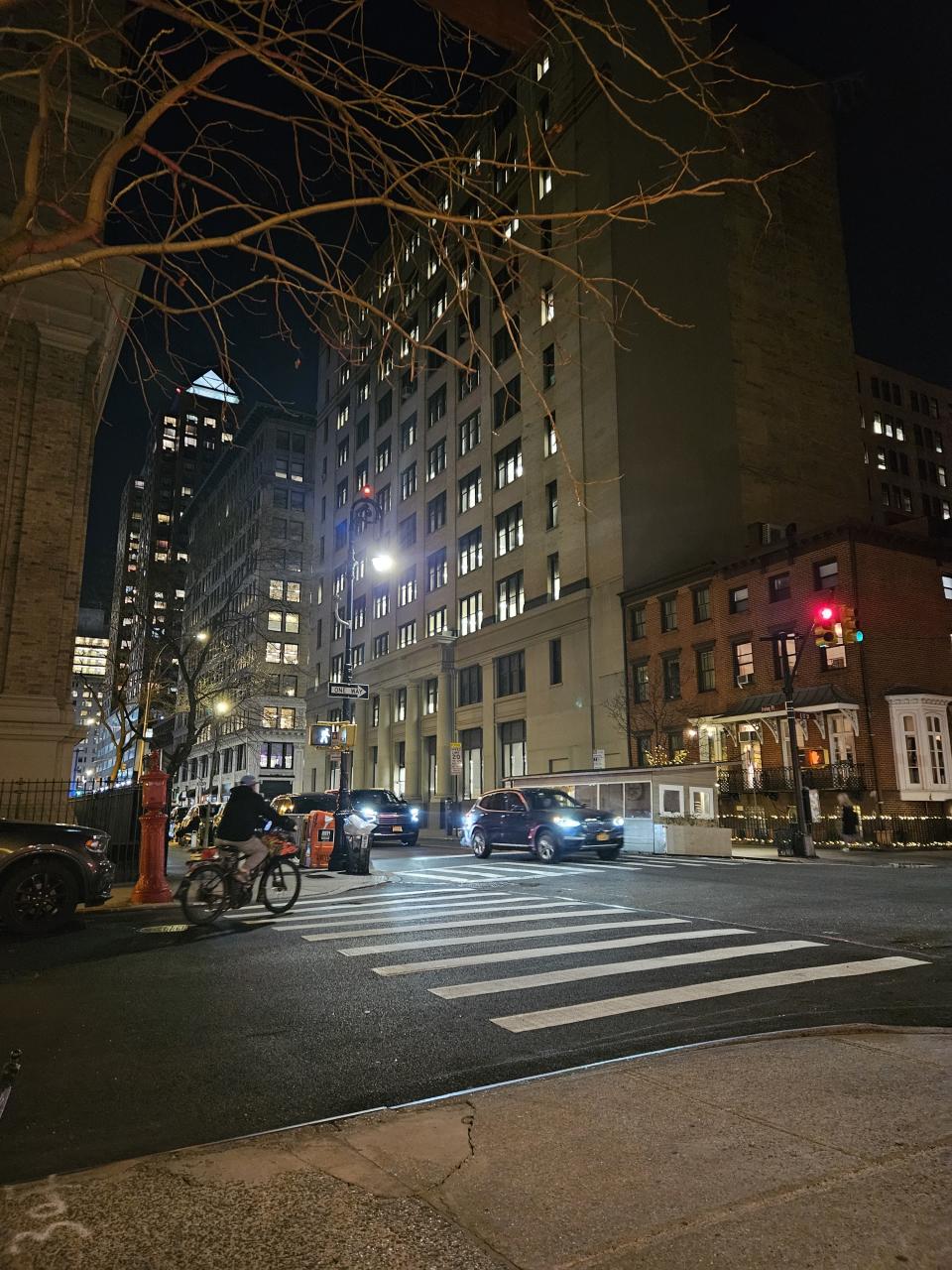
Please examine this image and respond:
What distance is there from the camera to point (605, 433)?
1603 inches

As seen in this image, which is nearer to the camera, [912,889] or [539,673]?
[912,889]

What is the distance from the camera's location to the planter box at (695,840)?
25875mm

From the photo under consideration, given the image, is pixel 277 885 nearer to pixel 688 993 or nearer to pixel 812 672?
pixel 688 993

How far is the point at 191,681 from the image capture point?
92.1 feet

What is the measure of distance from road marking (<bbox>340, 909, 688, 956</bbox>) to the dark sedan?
1905 cm

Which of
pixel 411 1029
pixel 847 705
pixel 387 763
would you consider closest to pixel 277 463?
pixel 387 763

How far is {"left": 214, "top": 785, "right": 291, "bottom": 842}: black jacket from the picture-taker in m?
11.7

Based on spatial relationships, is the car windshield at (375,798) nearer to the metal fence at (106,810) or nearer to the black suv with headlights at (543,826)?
the black suv with headlights at (543,826)

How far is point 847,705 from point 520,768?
751 inches

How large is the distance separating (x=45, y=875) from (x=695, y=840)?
2000 centimetres

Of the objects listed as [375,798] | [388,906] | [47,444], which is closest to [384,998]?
[388,906]

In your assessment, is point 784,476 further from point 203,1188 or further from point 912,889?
point 203,1188

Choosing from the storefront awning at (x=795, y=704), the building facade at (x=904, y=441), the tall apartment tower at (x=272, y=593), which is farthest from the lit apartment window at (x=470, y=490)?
the building facade at (x=904, y=441)

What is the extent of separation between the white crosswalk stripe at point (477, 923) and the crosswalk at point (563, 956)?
0.02 meters
